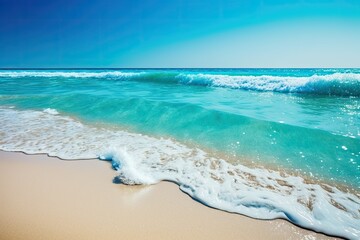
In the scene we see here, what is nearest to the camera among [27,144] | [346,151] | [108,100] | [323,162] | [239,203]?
[239,203]

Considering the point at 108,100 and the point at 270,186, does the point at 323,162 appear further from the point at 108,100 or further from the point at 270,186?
the point at 108,100

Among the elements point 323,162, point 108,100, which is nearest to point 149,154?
point 323,162

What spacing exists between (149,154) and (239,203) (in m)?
1.72

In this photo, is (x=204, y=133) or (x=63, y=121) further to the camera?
(x=63, y=121)

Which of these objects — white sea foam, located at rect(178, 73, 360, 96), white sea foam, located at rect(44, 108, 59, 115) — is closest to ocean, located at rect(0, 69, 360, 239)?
white sea foam, located at rect(44, 108, 59, 115)

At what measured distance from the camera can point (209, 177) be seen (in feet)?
9.30

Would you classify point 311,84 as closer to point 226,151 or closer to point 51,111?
point 226,151

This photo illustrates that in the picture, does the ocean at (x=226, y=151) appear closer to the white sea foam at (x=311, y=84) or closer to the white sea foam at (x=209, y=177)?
the white sea foam at (x=209, y=177)

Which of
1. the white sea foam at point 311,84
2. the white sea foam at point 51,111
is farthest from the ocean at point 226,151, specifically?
the white sea foam at point 311,84

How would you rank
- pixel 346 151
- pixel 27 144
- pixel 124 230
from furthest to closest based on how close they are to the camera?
pixel 27 144 < pixel 346 151 < pixel 124 230

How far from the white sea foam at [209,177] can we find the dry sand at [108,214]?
0.15 meters

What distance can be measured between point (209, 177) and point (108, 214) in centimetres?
128

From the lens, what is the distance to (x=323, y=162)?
3.19 metres

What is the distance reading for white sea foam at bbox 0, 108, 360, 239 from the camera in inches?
84.4
